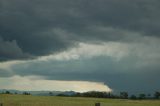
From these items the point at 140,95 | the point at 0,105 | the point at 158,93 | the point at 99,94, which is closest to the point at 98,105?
the point at 0,105

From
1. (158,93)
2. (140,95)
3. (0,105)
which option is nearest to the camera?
(0,105)

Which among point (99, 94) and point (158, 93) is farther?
point (158, 93)

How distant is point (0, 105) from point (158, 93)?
495 ft

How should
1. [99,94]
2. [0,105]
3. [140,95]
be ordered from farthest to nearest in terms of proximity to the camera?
[140,95]
[99,94]
[0,105]

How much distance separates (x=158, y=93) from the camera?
575 ft

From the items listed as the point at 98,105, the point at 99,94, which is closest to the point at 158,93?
the point at 99,94

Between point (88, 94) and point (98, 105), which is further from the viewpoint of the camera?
point (88, 94)

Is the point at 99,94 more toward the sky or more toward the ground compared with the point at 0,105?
more toward the sky

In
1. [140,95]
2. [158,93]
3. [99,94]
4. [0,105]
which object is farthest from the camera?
[158,93]

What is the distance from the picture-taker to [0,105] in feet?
96.1

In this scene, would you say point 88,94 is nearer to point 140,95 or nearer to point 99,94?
point 99,94

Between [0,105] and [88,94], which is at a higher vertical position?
[88,94]

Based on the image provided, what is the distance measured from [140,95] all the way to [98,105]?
136866 millimetres

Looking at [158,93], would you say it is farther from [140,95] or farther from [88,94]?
[88,94]
